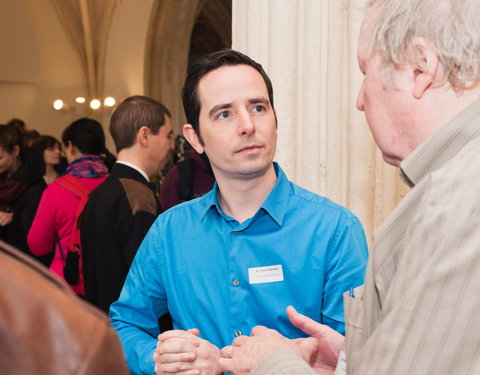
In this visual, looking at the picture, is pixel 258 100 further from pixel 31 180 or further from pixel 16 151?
pixel 16 151

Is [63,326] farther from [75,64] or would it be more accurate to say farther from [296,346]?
[75,64]

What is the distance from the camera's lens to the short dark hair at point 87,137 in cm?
401

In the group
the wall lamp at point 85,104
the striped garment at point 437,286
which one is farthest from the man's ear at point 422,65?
the wall lamp at point 85,104

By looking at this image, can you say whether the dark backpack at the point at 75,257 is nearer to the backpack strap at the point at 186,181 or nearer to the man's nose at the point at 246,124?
the backpack strap at the point at 186,181

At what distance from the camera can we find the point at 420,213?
3.39 feet

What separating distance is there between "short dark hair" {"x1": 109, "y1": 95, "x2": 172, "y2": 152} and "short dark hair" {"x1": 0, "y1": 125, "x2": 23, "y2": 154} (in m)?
2.35

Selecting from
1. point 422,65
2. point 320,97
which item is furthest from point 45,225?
point 422,65

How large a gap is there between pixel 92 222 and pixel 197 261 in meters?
1.33

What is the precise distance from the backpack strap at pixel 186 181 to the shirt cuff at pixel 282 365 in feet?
8.36

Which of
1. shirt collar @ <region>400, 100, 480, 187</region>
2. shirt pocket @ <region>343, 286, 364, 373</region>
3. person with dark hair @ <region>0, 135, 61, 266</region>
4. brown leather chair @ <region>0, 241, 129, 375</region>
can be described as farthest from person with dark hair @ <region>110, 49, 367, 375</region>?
person with dark hair @ <region>0, 135, 61, 266</region>

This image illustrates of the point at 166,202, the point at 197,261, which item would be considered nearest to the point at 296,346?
the point at 197,261

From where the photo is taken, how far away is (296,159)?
2877mm

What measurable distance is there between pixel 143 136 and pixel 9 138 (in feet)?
8.38

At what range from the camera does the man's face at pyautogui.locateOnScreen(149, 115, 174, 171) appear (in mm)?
3420
